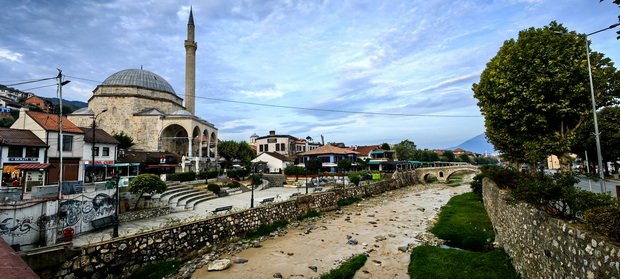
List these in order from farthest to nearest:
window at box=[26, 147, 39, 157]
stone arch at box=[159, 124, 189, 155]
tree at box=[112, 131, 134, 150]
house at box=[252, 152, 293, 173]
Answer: house at box=[252, 152, 293, 173] → stone arch at box=[159, 124, 189, 155] → tree at box=[112, 131, 134, 150] → window at box=[26, 147, 39, 157]

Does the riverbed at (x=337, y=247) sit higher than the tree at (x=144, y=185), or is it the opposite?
the tree at (x=144, y=185)

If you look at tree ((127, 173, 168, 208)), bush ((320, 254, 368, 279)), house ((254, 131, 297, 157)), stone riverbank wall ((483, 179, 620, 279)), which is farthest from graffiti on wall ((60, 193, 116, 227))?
house ((254, 131, 297, 157))

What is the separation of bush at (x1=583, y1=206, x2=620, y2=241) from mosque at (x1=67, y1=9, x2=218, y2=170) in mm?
38721

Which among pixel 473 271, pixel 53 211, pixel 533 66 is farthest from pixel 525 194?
pixel 53 211

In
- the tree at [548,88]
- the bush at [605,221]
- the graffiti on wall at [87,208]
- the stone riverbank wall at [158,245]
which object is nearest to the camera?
the bush at [605,221]

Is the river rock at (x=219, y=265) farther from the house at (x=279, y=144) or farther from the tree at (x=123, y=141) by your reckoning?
the house at (x=279, y=144)

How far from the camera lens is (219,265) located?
10.8 meters

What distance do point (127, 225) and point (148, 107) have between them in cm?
3665

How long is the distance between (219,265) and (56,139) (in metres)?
21.9

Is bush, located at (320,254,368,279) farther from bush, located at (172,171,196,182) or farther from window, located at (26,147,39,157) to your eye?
window, located at (26,147,39,157)

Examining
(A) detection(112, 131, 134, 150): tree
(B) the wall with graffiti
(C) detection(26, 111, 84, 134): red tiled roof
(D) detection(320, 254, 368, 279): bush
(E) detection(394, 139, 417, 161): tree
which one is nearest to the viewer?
(B) the wall with graffiti

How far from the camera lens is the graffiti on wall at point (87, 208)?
37.3 ft

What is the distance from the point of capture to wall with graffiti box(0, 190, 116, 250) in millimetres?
9727

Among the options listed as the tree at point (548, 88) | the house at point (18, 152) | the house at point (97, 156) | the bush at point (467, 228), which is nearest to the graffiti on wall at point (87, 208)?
the house at point (18, 152)
